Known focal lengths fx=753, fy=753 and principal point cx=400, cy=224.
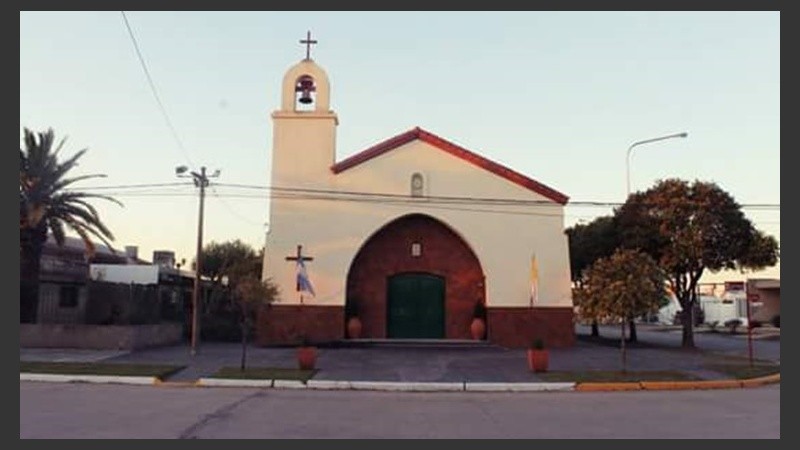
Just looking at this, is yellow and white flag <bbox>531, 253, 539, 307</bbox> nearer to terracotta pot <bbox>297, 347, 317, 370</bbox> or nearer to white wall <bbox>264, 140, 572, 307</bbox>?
white wall <bbox>264, 140, 572, 307</bbox>

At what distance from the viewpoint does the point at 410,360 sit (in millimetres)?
24031

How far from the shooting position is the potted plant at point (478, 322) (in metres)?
30.5

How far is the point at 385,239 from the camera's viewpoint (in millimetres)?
31859

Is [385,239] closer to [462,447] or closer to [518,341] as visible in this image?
[518,341]

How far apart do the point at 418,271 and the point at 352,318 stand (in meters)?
3.49

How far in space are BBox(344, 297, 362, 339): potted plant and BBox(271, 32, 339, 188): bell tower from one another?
499cm

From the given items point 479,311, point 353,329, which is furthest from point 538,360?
point 353,329

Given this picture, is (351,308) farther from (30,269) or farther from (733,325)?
(733,325)

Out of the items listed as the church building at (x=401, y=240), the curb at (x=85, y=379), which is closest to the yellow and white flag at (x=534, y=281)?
the church building at (x=401, y=240)

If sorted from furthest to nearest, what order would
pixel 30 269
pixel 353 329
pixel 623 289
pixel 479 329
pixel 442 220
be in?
pixel 442 220, pixel 479 329, pixel 353 329, pixel 30 269, pixel 623 289

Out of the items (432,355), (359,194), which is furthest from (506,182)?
(432,355)

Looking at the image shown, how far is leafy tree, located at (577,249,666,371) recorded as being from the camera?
2052cm

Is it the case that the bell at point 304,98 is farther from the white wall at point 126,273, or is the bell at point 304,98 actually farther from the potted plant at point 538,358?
the potted plant at point 538,358

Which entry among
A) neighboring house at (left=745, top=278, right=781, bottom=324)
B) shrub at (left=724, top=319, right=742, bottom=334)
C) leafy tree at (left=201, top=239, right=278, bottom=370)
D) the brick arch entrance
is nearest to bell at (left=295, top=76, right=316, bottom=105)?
the brick arch entrance
